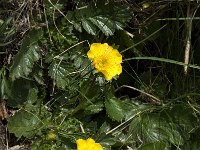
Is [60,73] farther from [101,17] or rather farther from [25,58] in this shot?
[101,17]

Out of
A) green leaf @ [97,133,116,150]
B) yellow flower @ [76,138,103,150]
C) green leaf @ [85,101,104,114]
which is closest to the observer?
yellow flower @ [76,138,103,150]

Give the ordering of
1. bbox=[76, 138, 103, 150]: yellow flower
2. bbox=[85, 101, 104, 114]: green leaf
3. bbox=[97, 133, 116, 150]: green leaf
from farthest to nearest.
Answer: bbox=[85, 101, 104, 114]: green leaf, bbox=[97, 133, 116, 150]: green leaf, bbox=[76, 138, 103, 150]: yellow flower

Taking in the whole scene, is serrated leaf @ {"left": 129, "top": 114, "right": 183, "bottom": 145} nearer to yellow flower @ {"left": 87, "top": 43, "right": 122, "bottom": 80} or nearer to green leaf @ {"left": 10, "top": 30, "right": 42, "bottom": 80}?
yellow flower @ {"left": 87, "top": 43, "right": 122, "bottom": 80}

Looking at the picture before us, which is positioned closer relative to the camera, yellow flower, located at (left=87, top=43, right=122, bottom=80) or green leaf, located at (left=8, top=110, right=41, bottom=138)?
yellow flower, located at (left=87, top=43, right=122, bottom=80)

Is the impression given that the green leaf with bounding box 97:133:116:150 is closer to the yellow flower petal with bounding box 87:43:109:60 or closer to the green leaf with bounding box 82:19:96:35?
the yellow flower petal with bounding box 87:43:109:60

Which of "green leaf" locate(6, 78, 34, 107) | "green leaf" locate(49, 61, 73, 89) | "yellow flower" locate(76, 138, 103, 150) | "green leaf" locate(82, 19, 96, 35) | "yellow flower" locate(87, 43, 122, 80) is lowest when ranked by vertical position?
"yellow flower" locate(76, 138, 103, 150)

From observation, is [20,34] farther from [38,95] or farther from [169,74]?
[169,74]

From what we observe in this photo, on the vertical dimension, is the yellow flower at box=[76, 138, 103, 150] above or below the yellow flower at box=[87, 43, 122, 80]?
below

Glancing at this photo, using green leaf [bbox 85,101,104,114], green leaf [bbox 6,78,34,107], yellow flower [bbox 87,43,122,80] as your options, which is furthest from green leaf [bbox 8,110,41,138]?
yellow flower [bbox 87,43,122,80]
